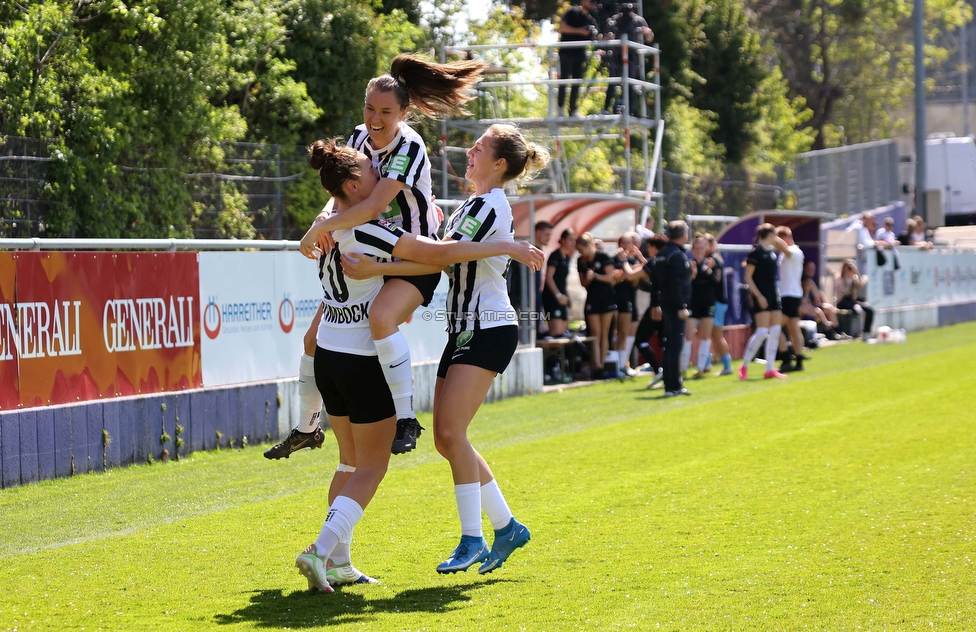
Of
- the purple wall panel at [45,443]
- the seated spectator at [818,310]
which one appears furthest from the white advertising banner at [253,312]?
the seated spectator at [818,310]

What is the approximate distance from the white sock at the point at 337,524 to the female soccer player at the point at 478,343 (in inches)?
20.1

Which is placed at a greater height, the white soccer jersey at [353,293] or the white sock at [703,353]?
the white soccer jersey at [353,293]

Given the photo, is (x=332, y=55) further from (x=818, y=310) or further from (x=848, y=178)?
(x=848, y=178)

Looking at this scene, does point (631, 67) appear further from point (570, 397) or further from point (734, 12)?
point (734, 12)

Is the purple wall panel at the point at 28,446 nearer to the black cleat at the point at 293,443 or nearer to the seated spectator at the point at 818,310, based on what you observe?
the black cleat at the point at 293,443

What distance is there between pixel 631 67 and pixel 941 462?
596 inches

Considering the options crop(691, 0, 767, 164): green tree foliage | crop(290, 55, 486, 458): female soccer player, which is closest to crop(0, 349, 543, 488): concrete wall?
crop(290, 55, 486, 458): female soccer player

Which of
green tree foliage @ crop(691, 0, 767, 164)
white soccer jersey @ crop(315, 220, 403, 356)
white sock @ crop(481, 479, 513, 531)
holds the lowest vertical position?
white sock @ crop(481, 479, 513, 531)

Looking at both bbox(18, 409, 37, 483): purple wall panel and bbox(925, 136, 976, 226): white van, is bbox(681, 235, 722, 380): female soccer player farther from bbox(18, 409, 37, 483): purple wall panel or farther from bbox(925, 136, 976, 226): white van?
bbox(925, 136, 976, 226): white van

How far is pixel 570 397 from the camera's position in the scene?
15.9 metres

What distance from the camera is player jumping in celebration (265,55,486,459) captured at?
5684 millimetres

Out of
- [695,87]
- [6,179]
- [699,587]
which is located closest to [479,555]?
[699,587]

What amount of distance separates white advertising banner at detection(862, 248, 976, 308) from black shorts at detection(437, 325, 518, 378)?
21.7 metres

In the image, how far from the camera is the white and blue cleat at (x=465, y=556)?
596 cm
